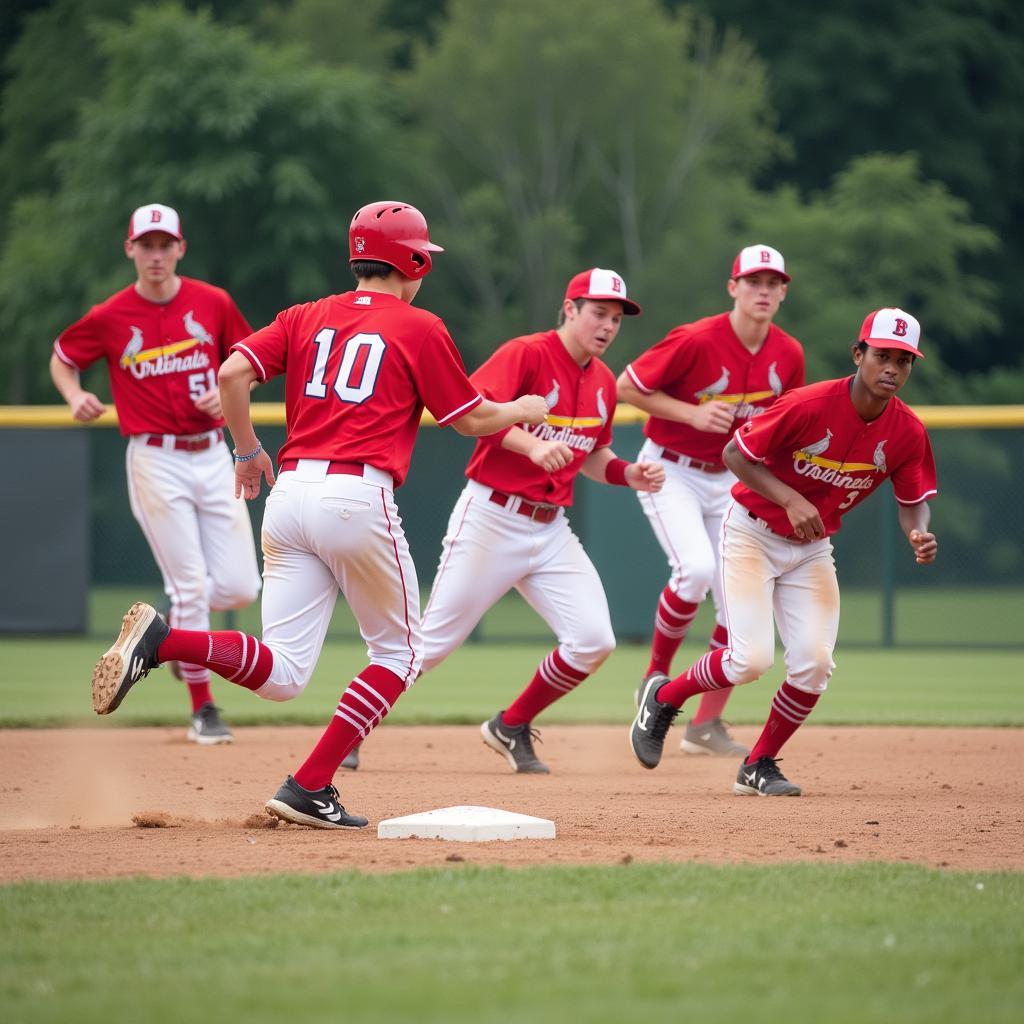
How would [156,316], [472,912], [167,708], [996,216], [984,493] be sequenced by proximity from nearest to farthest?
[472,912] → [156,316] → [167,708] → [984,493] → [996,216]

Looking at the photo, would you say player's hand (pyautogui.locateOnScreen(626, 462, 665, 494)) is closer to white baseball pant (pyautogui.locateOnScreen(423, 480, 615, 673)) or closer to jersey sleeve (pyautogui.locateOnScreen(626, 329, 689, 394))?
white baseball pant (pyautogui.locateOnScreen(423, 480, 615, 673))

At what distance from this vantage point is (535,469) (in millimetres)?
6977

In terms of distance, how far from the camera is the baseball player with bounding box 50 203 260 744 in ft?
26.8

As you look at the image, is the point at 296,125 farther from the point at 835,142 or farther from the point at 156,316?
the point at 156,316

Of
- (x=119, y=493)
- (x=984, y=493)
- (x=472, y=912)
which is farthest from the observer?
(x=984, y=493)

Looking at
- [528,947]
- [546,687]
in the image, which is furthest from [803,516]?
[528,947]

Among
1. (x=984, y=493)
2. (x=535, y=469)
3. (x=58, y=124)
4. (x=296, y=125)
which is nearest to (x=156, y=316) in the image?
(x=535, y=469)

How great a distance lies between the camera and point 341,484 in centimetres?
514

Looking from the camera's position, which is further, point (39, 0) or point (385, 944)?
point (39, 0)

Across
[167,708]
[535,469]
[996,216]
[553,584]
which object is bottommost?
[167,708]

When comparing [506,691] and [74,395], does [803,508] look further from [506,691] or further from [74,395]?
[506,691]

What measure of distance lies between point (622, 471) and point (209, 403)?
219 cm

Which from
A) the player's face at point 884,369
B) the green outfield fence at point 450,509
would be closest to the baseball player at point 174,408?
the player's face at point 884,369

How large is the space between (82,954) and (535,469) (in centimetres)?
369
